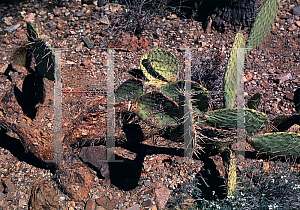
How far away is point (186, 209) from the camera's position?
265 cm

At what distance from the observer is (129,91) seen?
10.2ft

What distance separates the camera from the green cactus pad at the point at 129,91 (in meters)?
3.04

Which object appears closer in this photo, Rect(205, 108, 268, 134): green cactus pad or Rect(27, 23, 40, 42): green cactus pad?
Rect(205, 108, 268, 134): green cactus pad

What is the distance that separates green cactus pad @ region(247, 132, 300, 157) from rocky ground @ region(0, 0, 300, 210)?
51cm

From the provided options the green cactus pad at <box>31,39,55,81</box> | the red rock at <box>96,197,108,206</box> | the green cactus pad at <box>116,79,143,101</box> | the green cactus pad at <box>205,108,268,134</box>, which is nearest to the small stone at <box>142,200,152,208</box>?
the red rock at <box>96,197,108,206</box>

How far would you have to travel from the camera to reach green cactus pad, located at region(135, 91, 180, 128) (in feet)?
8.34

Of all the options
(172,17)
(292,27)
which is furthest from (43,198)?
(292,27)

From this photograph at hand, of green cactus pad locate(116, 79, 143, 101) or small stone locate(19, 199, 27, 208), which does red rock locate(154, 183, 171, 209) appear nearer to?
green cactus pad locate(116, 79, 143, 101)

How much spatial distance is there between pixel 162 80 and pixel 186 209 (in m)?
1.50

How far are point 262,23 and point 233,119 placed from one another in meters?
1.76

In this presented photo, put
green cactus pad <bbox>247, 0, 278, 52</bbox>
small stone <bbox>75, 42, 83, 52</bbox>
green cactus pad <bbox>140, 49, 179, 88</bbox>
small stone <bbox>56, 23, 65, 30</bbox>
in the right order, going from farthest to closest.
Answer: small stone <bbox>56, 23, 65, 30</bbox>, small stone <bbox>75, 42, 83, 52</bbox>, green cactus pad <bbox>247, 0, 278, 52</bbox>, green cactus pad <bbox>140, 49, 179, 88</bbox>

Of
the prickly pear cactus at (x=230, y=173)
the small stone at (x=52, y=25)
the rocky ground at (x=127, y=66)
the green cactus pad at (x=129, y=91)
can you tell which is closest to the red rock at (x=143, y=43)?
the rocky ground at (x=127, y=66)

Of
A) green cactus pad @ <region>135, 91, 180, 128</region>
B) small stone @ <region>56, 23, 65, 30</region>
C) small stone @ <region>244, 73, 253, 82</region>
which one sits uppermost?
small stone @ <region>56, 23, 65, 30</region>

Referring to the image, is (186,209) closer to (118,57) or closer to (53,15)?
(118,57)
